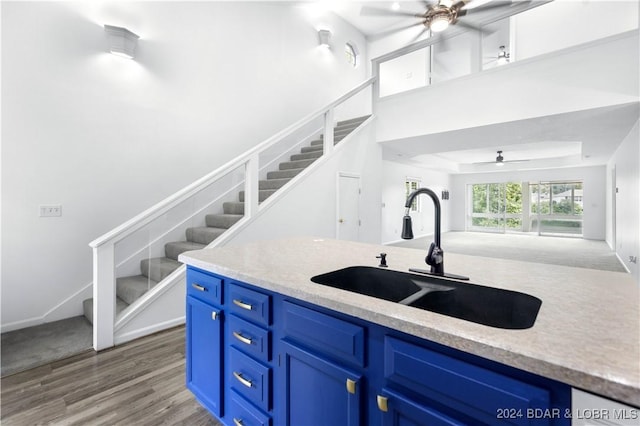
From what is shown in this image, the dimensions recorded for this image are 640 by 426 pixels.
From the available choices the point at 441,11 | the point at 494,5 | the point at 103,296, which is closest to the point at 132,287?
the point at 103,296

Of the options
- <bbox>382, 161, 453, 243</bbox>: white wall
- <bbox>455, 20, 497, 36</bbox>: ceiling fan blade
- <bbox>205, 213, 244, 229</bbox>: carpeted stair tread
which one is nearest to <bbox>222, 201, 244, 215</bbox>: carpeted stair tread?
<bbox>205, 213, 244, 229</bbox>: carpeted stair tread

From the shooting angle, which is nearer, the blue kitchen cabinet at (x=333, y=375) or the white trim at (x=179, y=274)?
the blue kitchen cabinet at (x=333, y=375)

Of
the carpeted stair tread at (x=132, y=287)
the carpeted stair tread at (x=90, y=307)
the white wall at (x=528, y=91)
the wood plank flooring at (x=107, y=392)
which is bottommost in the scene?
the wood plank flooring at (x=107, y=392)

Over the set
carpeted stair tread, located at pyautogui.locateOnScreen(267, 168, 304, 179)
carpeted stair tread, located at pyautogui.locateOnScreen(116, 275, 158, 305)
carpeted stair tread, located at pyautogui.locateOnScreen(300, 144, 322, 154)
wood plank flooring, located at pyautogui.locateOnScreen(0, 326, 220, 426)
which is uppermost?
carpeted stair tread, located at pyautogui.locateOnScreen(300, 144, 322, 154)

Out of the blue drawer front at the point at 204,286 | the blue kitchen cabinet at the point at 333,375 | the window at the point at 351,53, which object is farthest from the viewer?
the window at the point at 351,53

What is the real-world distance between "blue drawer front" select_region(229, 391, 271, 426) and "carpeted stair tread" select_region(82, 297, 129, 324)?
5.80 feet

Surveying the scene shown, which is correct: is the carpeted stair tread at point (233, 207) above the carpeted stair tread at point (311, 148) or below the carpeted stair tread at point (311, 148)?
below

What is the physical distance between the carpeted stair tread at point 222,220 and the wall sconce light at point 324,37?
184 inches

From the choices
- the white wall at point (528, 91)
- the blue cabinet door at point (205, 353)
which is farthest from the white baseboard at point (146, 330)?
the white wall at point (528, 91)

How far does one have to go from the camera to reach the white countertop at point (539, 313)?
61 cm

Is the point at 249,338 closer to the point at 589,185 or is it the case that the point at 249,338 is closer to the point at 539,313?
the point at 539,313

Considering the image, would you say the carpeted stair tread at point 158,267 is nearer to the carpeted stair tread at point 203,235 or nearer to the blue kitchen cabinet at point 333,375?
the carpeted stair tread at point 203,235

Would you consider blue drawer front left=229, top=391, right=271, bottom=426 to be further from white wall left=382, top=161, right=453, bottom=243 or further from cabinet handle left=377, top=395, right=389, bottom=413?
white wall left=382, top=161, right=453, bottom=243

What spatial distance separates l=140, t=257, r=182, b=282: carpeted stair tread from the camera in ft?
9.47
